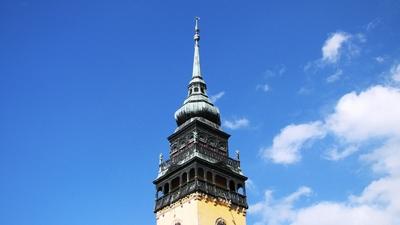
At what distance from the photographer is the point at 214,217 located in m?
67.2

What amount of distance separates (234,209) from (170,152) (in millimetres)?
10685

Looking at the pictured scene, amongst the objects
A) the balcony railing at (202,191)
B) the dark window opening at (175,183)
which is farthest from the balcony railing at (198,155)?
the balcony railing at (202,191)

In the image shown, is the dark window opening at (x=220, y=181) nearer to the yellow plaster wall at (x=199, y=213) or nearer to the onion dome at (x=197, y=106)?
the yellow plaster wall at (x=199, y=213)

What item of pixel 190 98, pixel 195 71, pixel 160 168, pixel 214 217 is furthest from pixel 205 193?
pixel 195 71

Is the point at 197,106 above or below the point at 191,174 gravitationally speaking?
above

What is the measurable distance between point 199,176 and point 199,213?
4.65 metres

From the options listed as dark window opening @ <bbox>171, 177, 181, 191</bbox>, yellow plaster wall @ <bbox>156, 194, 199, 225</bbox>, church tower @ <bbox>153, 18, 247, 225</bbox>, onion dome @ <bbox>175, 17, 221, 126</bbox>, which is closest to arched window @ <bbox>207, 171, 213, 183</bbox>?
church tower @ <bbox>153, 18, 247, 225</bbox>

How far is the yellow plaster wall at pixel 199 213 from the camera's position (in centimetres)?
6625

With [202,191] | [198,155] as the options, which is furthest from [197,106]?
[202,191]

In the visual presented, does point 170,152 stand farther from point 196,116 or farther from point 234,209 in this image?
point 234,209

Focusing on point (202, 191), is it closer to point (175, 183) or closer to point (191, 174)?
point (191, 174)

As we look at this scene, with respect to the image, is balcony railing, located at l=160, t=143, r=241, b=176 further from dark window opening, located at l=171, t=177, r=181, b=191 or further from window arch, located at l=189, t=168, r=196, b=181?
dark window opening, located at l=171, t=177, r=181, b=191

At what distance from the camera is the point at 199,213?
6600 cm

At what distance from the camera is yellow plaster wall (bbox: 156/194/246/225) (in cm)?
6625
